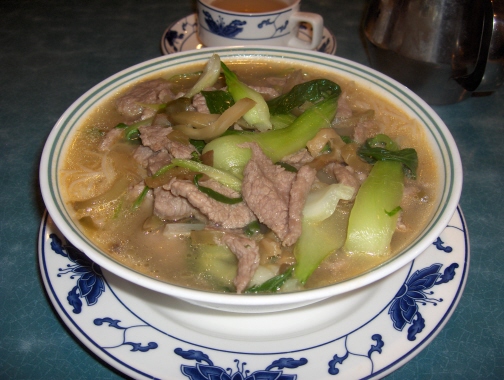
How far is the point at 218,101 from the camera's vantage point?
6.27 ft

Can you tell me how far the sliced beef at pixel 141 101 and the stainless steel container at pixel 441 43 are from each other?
→ 5.39 ft

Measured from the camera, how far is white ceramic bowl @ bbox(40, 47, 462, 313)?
4.24 feet

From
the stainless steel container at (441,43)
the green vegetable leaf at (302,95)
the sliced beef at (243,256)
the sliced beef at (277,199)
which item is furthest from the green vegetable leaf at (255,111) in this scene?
the stainless steel container at (441,43)

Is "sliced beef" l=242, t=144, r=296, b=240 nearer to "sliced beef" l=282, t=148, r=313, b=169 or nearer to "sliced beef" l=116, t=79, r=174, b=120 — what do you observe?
"sliced beef" l=282, t=148, r=313, b=169

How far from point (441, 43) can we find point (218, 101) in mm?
1658

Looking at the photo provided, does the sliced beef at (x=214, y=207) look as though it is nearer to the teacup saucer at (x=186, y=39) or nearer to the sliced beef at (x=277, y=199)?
the sliced beef at (x=277, y=199)

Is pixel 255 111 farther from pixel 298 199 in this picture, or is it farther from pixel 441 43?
pixel 441 43

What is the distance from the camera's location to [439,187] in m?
1.68

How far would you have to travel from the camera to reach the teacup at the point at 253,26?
3281 mm

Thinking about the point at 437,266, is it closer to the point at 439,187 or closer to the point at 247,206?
the point at 439,187

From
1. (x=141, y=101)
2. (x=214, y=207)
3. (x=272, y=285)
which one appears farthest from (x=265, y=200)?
(x=141, y=101)

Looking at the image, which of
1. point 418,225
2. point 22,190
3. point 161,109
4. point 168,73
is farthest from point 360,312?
point 22,190

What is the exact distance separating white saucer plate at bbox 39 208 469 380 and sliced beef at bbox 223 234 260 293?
0.28m

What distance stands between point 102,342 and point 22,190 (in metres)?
1.38
